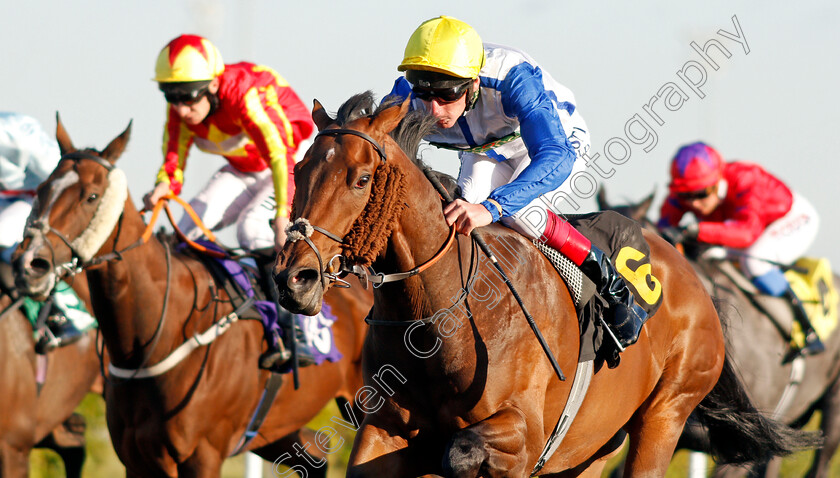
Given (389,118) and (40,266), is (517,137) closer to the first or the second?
(389,118)

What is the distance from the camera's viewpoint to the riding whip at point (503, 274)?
10.6ft

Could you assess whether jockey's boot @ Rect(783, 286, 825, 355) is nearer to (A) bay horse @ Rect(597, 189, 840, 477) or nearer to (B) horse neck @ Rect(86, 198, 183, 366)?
(A) bay horse @ Rect(597, 189, 840, 477)

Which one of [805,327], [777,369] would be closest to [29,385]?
[777,369]

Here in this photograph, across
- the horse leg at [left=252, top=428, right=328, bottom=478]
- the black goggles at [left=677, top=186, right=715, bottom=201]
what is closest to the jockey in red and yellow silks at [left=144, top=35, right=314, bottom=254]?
the horse leg at [left=252, top=428, right=328, bottom=478]

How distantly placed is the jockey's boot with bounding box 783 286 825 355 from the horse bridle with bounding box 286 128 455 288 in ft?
15.5

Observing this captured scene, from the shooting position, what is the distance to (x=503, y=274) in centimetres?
326

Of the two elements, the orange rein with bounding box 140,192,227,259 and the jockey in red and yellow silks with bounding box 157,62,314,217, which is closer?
the orange rein with bounding box 140,192,227,259

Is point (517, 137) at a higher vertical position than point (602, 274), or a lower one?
higher

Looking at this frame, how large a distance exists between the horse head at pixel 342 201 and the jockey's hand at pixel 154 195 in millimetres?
2443

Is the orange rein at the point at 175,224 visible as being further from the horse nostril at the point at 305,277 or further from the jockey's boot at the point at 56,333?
the horse nostril at the point at 305,277

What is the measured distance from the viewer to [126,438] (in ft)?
15.6

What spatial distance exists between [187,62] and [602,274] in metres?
2.76

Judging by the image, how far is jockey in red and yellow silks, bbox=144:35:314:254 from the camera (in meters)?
5.38

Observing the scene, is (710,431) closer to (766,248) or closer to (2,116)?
(766,248)
